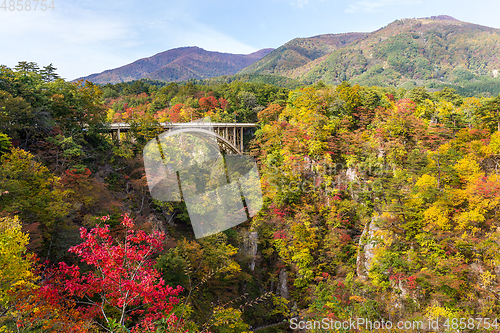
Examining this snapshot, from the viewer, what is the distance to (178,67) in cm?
11725

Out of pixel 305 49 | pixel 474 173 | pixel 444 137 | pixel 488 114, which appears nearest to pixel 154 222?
pixel 474 173

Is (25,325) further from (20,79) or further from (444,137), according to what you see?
(444,137)

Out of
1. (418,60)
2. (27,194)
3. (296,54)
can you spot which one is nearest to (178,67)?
(296,54)

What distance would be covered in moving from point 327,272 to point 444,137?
13192 millimetres

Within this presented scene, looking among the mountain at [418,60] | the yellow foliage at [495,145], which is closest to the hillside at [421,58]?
the mountain at [418,60]

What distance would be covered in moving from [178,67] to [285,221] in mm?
115456

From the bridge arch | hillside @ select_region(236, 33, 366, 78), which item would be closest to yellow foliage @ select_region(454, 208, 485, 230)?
the bridge arch

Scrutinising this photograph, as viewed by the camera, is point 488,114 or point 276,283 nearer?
point 488,114

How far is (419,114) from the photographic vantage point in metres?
21.1

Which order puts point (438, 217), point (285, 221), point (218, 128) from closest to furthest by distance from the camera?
point (438, 217) → point (285, 221) → point (218, 128)

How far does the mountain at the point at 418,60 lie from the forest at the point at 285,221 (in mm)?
42020

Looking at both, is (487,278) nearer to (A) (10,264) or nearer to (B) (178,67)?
(A) (10,264)

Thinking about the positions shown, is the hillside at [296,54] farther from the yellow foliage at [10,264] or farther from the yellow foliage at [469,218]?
the yellow foliage at [10,264]

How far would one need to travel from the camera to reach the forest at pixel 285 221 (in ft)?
23.1
